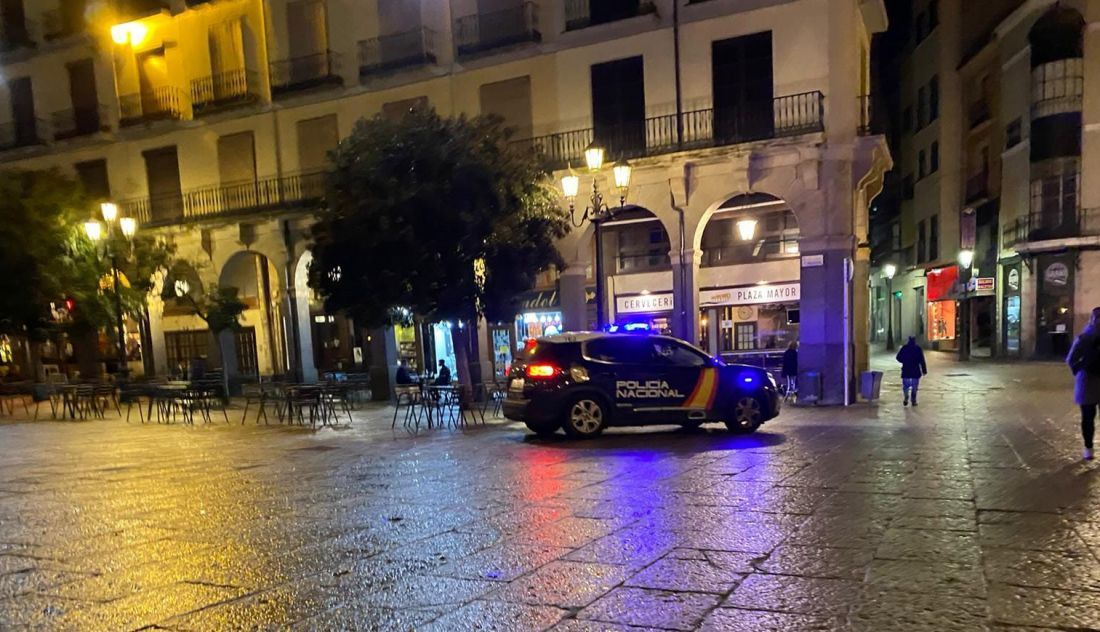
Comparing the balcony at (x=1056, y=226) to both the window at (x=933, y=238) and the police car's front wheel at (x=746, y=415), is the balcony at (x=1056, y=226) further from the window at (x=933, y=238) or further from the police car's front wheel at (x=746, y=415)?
the police car's front wheel at (x=746, y=415)

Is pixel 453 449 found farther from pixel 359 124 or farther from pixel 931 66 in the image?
pixel 931 66

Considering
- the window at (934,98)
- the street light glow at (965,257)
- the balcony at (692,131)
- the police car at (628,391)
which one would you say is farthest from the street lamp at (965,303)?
the police car at (628,391)

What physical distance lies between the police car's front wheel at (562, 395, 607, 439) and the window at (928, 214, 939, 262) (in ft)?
93.4

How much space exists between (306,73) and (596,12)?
931cm

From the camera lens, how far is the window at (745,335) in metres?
20.9

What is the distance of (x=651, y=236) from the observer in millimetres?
22016

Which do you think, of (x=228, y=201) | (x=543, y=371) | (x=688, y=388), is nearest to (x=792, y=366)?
(x=688, y=388)

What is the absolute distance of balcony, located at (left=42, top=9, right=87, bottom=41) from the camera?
2364 cm

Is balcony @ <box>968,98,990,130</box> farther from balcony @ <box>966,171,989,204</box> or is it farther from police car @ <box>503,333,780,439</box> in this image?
police car @ <box>503,333,780,439</box>

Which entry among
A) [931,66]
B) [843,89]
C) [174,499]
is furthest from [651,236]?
[931,66]

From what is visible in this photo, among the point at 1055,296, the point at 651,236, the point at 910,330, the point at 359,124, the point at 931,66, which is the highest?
the point at 931,66

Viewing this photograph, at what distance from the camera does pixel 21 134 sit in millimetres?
24844

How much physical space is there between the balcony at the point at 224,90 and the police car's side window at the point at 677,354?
54.4 feet

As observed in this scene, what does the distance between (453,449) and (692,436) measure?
3.86 meters
